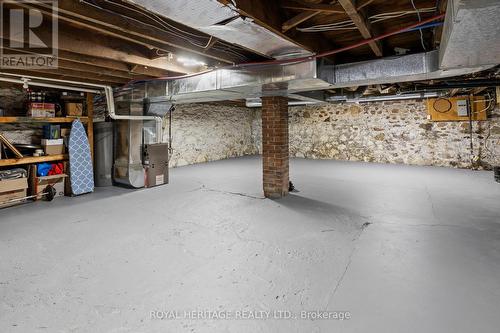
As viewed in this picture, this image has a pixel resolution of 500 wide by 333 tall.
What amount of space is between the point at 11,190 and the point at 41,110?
1.26 meters

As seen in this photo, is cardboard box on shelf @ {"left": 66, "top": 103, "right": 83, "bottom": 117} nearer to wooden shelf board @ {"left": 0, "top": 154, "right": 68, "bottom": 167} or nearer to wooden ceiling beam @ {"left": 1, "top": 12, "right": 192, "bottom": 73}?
wooden shelf board @ {"left": 0, "top": 154, "right": 68, "bottom": 167}

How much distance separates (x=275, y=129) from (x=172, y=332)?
3030mm

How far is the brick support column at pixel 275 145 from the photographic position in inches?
156

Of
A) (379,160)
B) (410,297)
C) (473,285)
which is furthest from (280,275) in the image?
(379,160)

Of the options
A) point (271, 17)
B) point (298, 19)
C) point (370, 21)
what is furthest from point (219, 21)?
point (370, 21)

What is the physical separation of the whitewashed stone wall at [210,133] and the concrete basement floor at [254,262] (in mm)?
3407

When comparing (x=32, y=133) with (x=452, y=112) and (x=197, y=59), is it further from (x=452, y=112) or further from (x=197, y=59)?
(x=452, y=112)

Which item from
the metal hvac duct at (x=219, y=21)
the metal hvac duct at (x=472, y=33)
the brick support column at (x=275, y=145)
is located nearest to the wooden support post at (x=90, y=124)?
the brick support column at (x=275, y=145)

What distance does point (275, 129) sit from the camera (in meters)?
3.98

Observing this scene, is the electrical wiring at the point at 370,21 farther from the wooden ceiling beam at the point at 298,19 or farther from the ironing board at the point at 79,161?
the ironing board at the point at 79,161

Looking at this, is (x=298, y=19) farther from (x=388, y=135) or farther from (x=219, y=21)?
(x=388, y=135)

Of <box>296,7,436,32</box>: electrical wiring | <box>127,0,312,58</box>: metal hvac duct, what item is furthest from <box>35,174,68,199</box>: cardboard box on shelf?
<box>296,7,436,32</box>: electrical wiring

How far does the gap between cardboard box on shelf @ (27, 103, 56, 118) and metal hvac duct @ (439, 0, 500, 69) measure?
16.5 ft

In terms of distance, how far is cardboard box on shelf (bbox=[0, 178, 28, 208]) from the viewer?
144 inches
